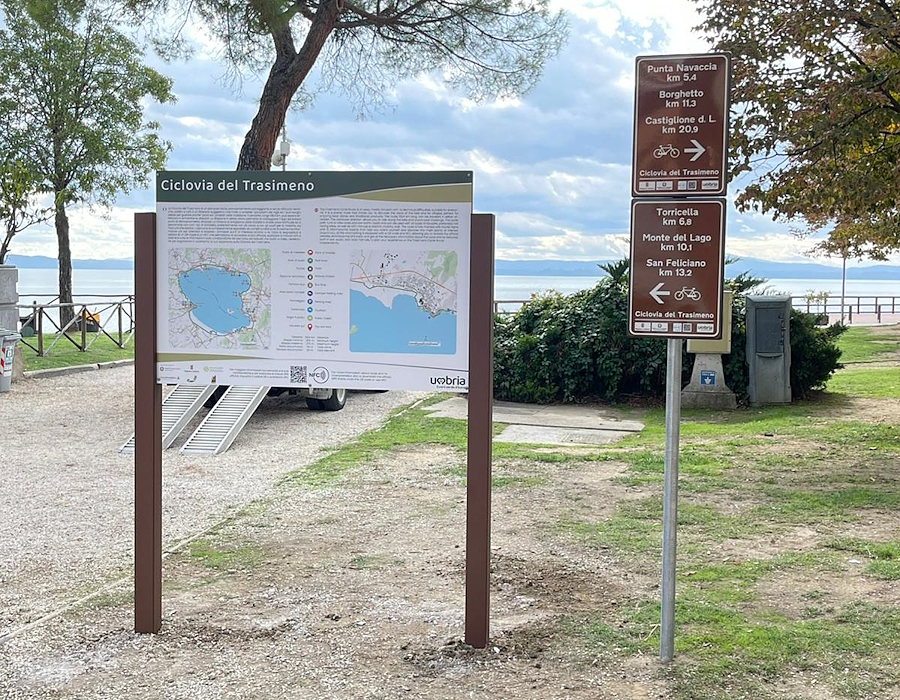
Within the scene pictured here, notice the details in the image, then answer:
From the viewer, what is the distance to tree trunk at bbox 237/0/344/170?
15844mm

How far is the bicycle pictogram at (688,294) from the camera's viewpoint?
4059mm

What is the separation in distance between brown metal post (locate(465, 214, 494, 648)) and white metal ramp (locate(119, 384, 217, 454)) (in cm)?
623

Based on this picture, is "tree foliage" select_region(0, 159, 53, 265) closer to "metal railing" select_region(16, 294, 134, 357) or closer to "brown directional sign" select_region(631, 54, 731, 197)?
"metal railing" select_region(16, 294, 134, 357)

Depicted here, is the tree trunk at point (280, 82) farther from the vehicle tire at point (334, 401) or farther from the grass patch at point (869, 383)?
the grass patch at point (869, 383)

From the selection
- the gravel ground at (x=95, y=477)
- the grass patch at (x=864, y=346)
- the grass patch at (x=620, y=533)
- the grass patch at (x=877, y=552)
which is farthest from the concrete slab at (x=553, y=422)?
the grass patch at (x=864, y=346)

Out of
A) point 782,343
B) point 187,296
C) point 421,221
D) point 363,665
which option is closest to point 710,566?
point 363,665

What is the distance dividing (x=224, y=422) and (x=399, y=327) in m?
6.74

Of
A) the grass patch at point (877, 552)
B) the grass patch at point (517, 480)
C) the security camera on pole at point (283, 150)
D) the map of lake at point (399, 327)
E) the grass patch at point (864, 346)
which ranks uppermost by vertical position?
the security camera on pole at point (283, 150)

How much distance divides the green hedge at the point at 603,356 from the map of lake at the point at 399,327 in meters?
8.49

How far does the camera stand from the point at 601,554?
19.4ft

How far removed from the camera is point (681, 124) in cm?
404

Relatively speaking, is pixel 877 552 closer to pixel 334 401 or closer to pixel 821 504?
pixel 821 504

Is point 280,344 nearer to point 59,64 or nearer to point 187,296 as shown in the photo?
point 187,296

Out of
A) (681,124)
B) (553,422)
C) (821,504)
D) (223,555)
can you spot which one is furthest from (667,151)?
(553,422)
